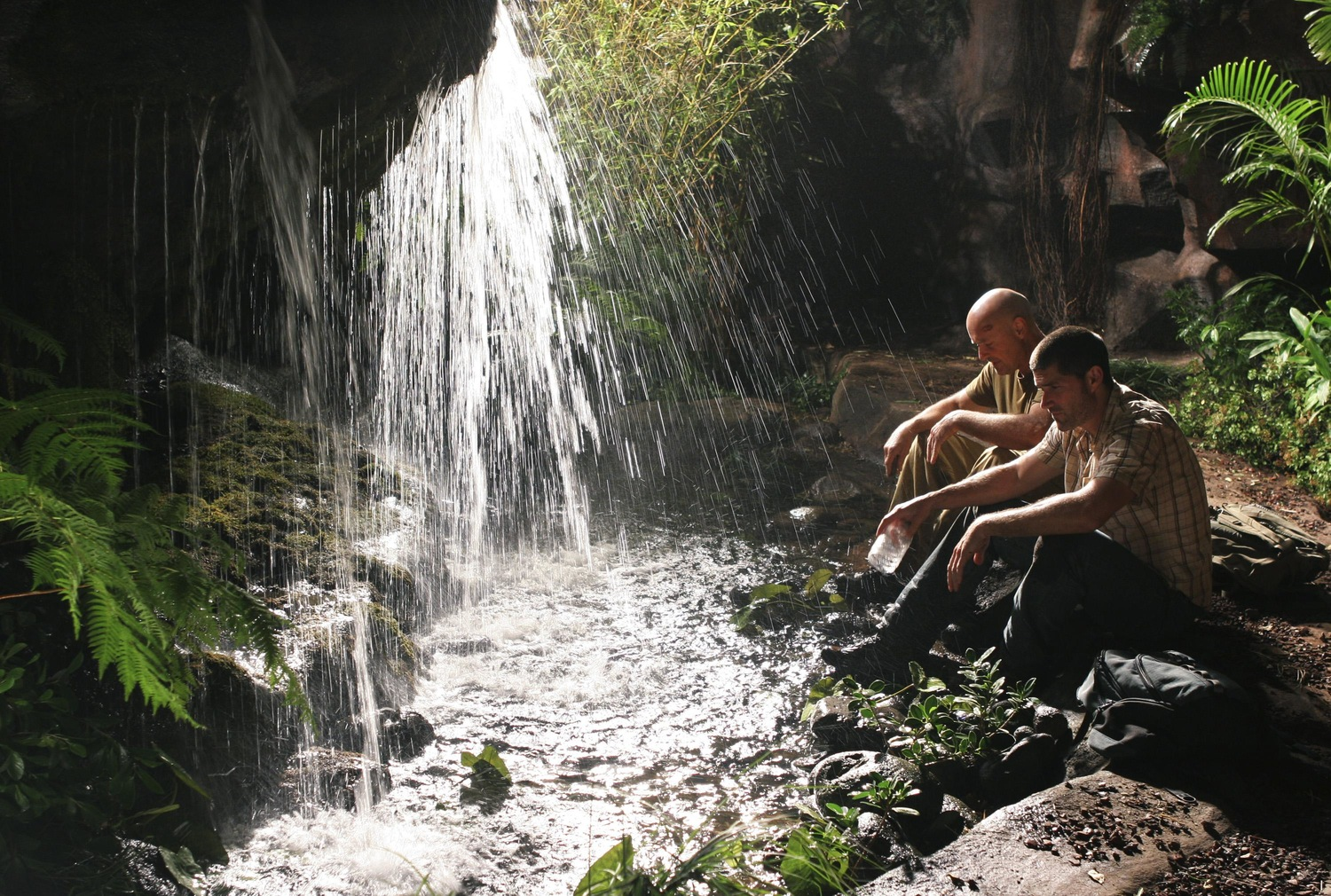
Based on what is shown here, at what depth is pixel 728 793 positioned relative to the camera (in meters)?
A: 3.46

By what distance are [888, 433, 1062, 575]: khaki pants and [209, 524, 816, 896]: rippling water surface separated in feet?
2.61

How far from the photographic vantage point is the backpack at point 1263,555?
409 centimetres

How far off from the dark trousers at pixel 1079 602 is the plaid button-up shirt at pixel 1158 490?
74 millimetres

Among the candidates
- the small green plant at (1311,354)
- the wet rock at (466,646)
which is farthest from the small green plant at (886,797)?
the small green plant at (1311,354)

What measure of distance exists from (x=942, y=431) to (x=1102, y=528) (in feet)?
3.49

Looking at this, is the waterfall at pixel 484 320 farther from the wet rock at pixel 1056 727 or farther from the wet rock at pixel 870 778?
the wet rock at pixel 1056 727

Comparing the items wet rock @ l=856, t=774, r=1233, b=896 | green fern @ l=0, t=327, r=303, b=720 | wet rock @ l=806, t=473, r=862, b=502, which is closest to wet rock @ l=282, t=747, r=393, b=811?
green fern @ l=0, t=327, r=303, b=720

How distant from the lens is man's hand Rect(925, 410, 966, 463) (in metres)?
4.36

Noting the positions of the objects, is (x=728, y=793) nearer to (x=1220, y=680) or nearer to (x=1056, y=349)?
(x=1220, y=680)

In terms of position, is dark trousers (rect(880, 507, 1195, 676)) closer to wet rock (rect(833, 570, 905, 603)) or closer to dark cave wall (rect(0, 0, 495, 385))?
wet rock (rect(833, 570, 905, 603))

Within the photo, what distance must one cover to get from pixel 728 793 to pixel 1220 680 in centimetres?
171

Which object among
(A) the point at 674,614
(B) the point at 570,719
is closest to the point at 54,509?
(B) the point at 570,719

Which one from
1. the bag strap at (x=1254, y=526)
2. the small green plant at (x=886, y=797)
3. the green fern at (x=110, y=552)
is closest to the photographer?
the green fern at (x=110, y=552)

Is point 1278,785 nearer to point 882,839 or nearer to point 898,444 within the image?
point 882,839
